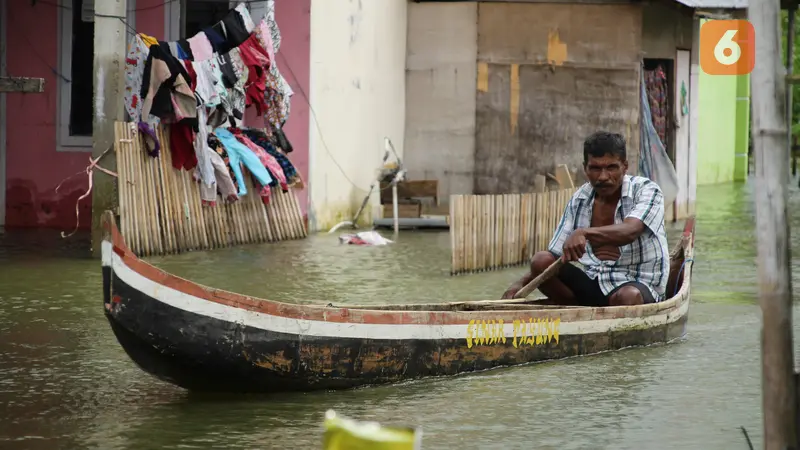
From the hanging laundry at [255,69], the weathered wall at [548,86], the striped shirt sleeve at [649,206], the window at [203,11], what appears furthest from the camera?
the weathered wall at [548,86]

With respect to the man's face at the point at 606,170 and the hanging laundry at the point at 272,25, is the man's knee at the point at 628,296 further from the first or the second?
the hanging laundry at the point at 272,25

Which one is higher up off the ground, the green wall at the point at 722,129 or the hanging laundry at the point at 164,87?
the green wall at the point at 722,129

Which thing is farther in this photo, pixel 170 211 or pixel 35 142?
pixel 35 142

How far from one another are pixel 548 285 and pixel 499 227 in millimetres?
4435

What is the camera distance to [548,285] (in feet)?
27.5

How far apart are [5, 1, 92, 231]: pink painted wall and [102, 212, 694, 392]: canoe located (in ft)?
29.3

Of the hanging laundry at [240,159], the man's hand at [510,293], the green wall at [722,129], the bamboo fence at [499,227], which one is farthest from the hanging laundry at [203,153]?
the green wall at [722,129]

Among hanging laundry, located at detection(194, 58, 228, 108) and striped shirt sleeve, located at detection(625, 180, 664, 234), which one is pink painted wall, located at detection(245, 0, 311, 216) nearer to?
hanging laundry, located at detection(194, 58, 228, 108)

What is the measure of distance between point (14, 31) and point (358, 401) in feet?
33.0

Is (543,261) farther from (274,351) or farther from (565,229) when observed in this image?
(274,351)

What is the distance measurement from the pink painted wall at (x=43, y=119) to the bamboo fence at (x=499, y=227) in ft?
12.1

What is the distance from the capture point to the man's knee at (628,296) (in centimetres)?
834

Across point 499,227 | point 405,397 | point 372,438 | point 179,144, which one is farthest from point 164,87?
point 372,438

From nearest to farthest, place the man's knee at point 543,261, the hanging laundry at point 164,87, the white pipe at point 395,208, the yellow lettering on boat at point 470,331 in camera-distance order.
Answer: the yellow lettering on boat at point 470,331 < the man's knee at point 543,261 < the hanging laundry at point 164,87 < the white pipe at point 395,208
